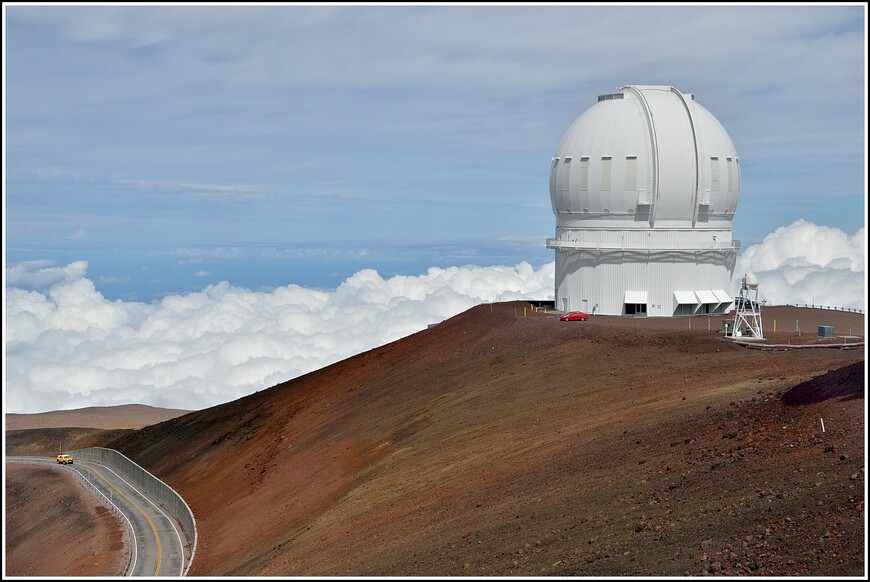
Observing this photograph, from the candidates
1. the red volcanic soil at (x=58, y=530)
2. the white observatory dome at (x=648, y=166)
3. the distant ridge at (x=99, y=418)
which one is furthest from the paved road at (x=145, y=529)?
the distant ridge at (x=99, y=418)

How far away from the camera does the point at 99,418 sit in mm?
106500

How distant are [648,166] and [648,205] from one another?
1.68m

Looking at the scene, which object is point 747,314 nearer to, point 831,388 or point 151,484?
point 831,388

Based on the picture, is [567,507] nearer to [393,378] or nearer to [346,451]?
[346,451]

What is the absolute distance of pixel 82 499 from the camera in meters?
47.3

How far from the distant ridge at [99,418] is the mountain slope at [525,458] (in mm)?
50580

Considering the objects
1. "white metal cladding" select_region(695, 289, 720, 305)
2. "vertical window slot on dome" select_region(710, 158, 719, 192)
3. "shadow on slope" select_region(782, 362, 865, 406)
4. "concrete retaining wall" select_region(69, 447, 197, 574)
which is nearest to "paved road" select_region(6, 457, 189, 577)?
"concrete retaining wall" select_region(69, 447, 197, 574)

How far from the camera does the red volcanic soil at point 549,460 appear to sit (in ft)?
65.0

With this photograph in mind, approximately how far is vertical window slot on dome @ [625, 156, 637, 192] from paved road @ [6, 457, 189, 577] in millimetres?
23372

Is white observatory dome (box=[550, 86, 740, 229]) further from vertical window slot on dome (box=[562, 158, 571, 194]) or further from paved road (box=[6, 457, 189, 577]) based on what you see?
paved road (box=[6, 457, 189, 577])

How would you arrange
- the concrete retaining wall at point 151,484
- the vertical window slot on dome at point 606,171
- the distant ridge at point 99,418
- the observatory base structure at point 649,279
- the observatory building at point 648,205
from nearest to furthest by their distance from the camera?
the concrete retaining wall at point 151,484, the observatory building at point 648,205, the vertical window slot on dome at point 606,171, the observatory base structure at point 649,279, the distant ridge at point 99,418

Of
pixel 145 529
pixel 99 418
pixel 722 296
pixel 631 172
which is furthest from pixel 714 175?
pixel 99 418

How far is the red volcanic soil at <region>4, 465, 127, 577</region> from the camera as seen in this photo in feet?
118

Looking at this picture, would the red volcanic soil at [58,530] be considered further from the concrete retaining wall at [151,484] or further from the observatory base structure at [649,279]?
the observatory base structure at [649,279]
